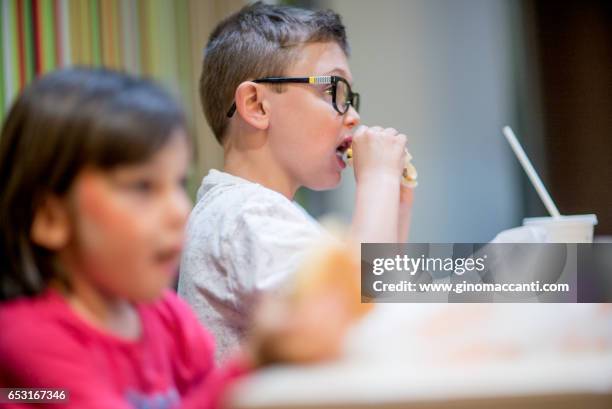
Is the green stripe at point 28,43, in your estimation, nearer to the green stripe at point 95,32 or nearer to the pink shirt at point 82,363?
the green stripe at point 95,32

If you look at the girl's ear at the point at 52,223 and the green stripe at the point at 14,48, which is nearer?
the girl's ear at the point at 52,223

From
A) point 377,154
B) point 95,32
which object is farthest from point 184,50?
point 377,154

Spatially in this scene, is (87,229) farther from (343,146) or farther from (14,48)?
(14,48)

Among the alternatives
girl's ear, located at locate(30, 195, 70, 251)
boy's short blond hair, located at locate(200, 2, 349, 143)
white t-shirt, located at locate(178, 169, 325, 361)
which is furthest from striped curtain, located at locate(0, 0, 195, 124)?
girl's ear, located at locate(30, 195, 70, 251)

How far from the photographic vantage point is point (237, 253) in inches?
34.3

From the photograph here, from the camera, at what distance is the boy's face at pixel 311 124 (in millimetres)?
1059

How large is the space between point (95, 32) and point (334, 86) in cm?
52

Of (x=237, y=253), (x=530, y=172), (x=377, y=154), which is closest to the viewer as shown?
(x=237, y=253)

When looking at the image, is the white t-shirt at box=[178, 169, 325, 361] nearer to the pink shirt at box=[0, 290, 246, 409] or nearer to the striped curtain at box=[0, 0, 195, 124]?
the pink shirt at box=[0, 290, 246, 409]

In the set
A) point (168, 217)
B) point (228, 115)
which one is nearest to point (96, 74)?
point (168, 217)

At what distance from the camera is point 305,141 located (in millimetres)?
1077

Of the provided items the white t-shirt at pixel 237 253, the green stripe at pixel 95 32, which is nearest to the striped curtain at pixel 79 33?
the green stripe at pixel 95 32

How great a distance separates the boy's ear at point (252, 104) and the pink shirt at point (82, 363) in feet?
1.43

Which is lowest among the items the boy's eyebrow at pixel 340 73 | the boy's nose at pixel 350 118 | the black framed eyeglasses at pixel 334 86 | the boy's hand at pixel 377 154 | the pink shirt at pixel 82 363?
the pink shirt at pixel 82 363
